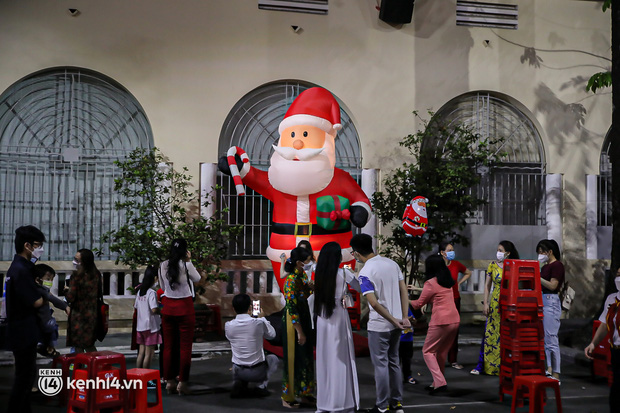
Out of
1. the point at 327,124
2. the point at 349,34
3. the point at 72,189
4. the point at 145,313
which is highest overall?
the point at 349,34

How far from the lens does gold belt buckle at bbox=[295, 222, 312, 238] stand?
317 inches

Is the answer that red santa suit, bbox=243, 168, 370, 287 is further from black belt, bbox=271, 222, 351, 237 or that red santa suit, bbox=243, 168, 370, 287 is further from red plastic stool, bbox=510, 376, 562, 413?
red plastic stool, bbox=510, 376, 562, 413

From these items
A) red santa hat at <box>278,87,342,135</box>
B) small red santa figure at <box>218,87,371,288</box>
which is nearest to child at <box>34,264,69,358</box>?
small red santa figure at <box>218,87,371,288</box>

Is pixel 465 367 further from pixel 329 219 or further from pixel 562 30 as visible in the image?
pixel 562 30

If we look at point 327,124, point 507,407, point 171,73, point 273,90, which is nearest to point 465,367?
point 507,407

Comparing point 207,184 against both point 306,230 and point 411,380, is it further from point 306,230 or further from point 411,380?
point 411,380

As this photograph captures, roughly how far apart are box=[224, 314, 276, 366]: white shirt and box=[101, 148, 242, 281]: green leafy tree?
9.05ft

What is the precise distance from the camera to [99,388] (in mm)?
4953

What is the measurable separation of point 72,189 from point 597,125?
8.51 m

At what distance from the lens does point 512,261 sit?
19.4 ft

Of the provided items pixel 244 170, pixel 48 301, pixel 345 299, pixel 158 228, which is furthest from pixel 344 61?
pixel 48 301

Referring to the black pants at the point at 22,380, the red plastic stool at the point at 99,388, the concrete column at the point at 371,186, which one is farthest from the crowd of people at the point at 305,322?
the concrete column at the point at 371,186

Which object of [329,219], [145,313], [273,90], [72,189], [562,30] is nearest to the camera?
[145,313]

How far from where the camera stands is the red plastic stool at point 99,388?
491 centimetres
